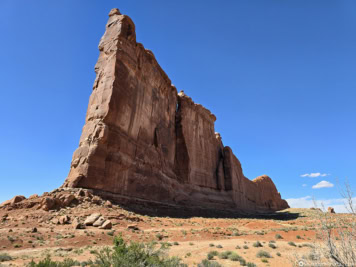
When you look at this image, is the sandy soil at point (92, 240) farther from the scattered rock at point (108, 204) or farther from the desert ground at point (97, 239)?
the scattered rock at point (108, 204)

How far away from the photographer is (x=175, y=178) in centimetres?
3731

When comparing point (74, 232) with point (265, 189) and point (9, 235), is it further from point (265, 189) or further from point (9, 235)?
point (265, 189)

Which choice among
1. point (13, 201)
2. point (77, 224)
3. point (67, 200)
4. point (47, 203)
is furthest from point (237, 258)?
point (13, 201)

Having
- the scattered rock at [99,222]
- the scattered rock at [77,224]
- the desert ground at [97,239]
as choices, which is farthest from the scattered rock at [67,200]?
the scattered rock at [99,222]

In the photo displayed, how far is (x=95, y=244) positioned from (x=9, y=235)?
15.8 ft

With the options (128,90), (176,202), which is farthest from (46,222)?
(176,202)

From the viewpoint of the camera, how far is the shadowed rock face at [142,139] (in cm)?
2247

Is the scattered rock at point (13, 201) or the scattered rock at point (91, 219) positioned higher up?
the scattered rock at point (13, 201)

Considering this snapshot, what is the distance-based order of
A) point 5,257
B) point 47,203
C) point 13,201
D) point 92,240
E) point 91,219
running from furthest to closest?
point 13,201
point 47,203
point 91,219
point 92,240
point 5,257

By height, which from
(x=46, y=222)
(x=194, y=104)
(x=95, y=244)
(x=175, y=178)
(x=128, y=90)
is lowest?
(x=95, y=244)

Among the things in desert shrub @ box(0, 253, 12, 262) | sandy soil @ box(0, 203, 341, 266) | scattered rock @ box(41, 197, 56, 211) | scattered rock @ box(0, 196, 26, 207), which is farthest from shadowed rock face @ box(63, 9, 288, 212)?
desert shrub @ box(0, 253, 12, 262)

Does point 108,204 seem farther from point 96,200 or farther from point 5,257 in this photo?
point 5,257

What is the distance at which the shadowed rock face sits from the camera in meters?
22.5

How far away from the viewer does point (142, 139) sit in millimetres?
29594
